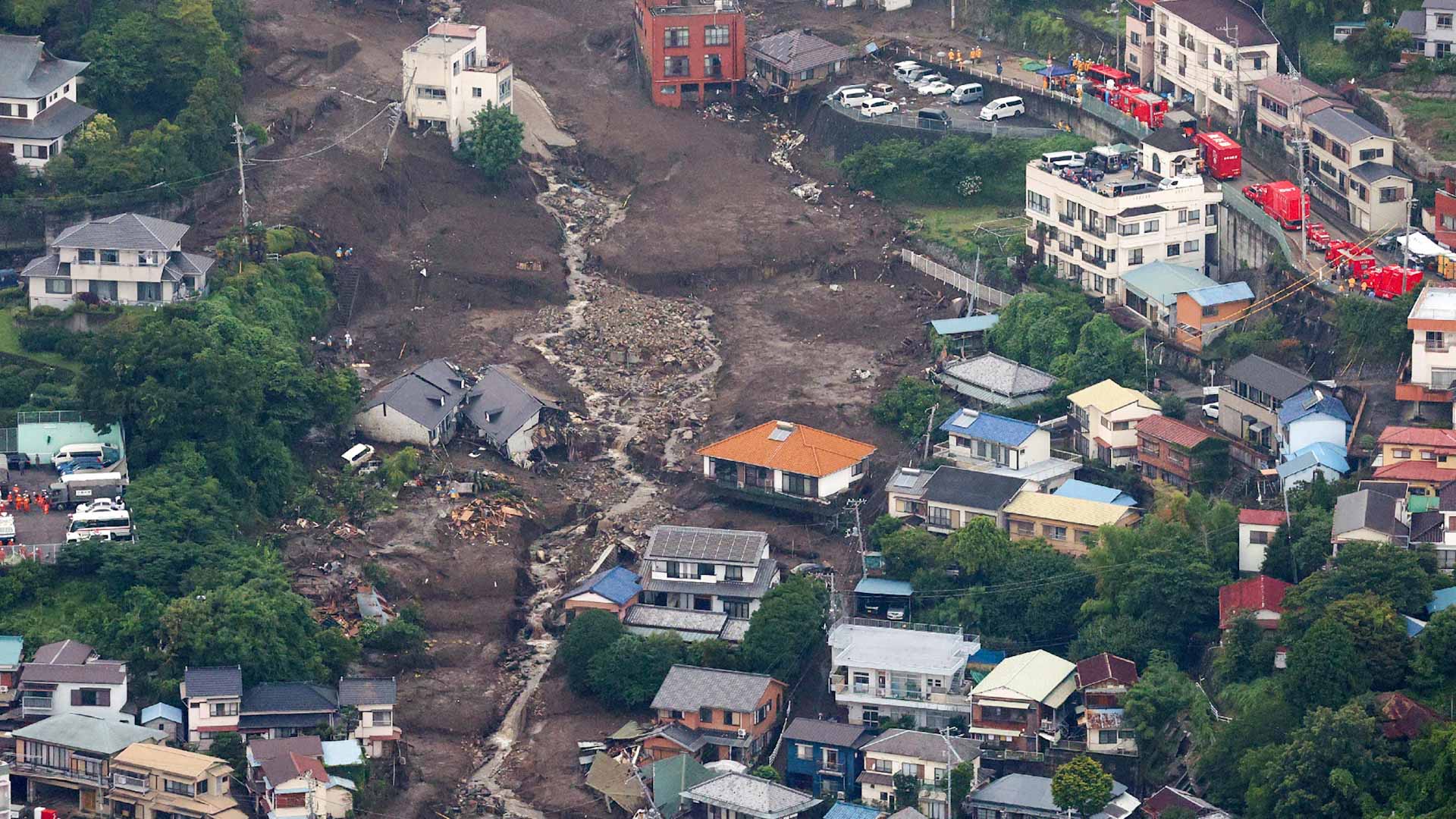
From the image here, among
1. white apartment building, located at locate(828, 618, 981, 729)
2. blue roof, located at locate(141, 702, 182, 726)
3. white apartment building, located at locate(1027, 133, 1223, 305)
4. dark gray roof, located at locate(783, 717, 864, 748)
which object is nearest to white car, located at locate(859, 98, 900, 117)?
white apartment building, located at locate(1027, 133, 1223, 305)

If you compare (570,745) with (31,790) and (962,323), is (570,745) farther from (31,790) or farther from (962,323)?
(962,323)

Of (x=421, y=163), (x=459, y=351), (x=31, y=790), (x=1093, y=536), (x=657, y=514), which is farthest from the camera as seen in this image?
(x=421, y=163)

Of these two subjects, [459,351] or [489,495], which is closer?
[489,495]

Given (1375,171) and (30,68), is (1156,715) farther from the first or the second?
(30,68)

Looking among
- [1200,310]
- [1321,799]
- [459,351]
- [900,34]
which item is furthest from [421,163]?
[1321,799]

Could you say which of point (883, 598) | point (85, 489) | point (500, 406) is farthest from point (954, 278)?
point (85, 489)

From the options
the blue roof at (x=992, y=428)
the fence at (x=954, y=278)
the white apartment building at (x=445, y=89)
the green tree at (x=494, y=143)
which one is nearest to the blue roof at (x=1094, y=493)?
the blue roof at (x=992, y=428)
